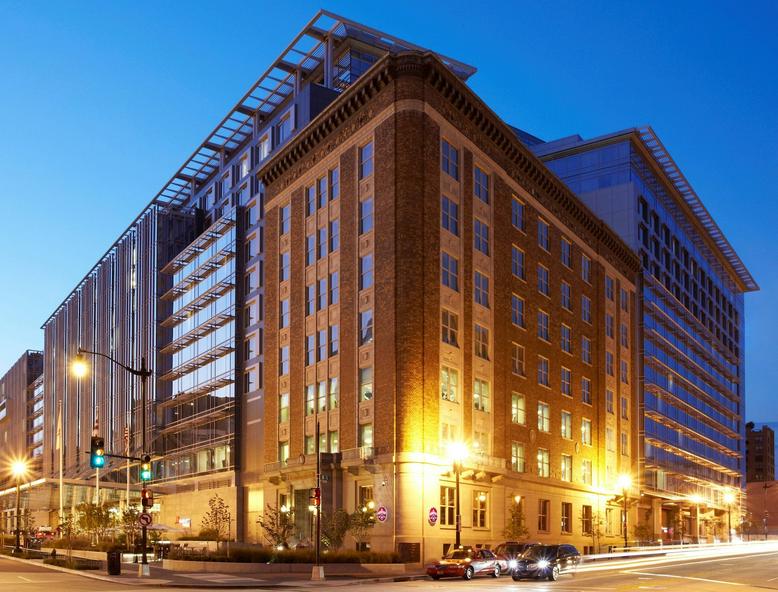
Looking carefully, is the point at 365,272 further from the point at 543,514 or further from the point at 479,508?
the point at 543,514

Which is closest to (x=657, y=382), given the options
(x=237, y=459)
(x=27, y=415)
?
(x=237, y=459)

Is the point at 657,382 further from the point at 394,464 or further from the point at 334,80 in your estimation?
the point at 394,464

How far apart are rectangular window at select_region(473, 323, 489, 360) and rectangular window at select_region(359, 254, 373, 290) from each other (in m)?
8.54

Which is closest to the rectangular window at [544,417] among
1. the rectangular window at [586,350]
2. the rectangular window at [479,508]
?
the rectangular window at [586,350]

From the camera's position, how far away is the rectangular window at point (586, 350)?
267 ft

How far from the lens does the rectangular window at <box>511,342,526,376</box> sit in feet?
222

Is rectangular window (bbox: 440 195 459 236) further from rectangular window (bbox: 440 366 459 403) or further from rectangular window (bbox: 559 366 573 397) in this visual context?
rectangular window (bbox: 559 366 573 397)

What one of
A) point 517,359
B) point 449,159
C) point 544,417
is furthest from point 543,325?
point 449,159

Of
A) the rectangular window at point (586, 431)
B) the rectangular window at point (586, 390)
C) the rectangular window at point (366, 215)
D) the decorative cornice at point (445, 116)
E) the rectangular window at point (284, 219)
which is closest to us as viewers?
the decorative cornice at point (445, 116)

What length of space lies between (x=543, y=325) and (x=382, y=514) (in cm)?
2602

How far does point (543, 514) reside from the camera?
7025 cm

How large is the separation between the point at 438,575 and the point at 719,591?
1429 centimetres

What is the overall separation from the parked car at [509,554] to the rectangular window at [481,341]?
50.4 feet

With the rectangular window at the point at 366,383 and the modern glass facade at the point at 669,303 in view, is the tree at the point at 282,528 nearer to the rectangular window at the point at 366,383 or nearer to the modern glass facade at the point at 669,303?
the rectangular window at the point at 366,383
